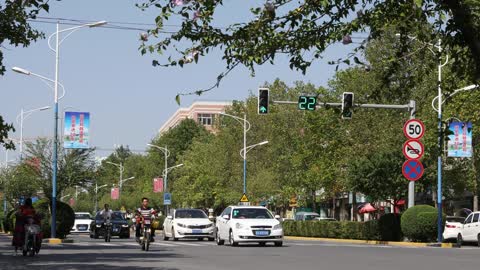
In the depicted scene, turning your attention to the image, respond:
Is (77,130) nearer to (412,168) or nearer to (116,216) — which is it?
(116,216)

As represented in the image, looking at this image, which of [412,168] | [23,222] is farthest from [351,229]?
[23,222]

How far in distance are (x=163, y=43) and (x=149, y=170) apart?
130m

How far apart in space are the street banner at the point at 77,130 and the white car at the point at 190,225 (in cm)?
531

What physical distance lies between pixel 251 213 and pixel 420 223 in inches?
309

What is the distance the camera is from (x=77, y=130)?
4409 cm

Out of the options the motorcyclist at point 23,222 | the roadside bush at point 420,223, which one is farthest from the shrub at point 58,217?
the motorcyclist at point 23,222

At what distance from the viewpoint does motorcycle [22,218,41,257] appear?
87.6 ft

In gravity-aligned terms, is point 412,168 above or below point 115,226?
above

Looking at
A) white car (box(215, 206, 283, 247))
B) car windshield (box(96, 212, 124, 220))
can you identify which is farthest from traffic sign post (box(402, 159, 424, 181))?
car windshield (box(96, 212, 124, 220))

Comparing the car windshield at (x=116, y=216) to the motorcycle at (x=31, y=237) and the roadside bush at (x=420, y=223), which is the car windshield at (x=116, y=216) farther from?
the motorcycle at (x=31, y=237)

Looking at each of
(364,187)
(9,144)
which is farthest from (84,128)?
(9,144)

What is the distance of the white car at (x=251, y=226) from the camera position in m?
35.1

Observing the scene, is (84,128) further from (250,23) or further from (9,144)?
(250,23)

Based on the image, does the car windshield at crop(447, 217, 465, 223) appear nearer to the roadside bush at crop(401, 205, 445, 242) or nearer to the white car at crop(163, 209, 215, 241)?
the roadside bush at crop(401, 205, 445, 242)
